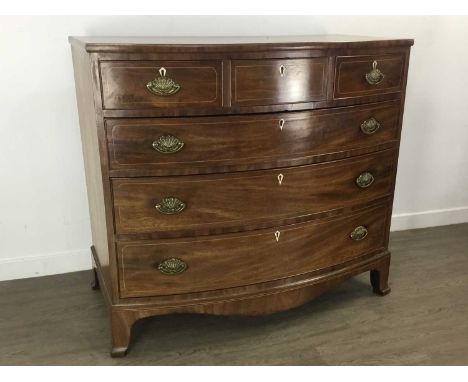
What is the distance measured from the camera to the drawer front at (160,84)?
1.47 m

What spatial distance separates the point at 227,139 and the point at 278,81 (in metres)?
0.25

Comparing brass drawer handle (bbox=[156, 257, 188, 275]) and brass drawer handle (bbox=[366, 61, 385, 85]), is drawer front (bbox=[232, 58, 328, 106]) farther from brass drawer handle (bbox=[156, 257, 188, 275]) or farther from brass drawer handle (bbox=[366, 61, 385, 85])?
brass drawer handle (bbox=[156, 257, 188, 275])

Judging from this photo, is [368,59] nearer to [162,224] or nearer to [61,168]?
[162,224]

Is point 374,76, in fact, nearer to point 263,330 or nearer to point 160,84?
point 160,84

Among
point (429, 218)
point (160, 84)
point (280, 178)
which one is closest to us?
point (160, 84)

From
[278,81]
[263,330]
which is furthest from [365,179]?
[263,330]

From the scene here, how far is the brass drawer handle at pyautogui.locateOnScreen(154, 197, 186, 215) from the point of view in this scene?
162 cm

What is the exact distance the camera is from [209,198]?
166cm

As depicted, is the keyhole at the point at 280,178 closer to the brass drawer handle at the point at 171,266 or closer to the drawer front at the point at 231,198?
the drawer front at the point at 231,198

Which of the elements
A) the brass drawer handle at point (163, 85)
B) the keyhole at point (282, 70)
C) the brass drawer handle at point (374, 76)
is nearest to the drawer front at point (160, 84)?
the brass drawer handle at point (163, 85)

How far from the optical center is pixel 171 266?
170cm

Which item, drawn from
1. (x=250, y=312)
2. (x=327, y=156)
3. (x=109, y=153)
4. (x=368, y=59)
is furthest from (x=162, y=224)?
(x=368, y=59)

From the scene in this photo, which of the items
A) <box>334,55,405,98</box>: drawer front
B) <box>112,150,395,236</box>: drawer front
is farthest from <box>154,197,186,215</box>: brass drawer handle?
<box>334,55,405,98</box>: drawer front

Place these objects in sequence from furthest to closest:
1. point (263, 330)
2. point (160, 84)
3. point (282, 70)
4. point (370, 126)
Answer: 1. point (263, 330)
2. point (370, 126)
3. point (282, 70)
4. point (160, 84)
